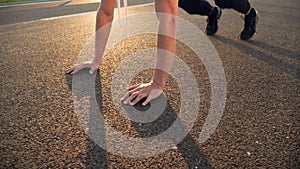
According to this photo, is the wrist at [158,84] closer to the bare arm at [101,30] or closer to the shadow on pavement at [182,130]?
Answer: the shadow on pavement at [182,130]

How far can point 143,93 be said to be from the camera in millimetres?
1676

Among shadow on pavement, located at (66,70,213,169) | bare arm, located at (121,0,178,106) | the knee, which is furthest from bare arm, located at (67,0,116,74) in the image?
the knee

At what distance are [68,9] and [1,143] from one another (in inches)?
173

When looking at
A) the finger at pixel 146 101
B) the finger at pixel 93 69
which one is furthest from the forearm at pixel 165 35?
the finger at pixel 93 69

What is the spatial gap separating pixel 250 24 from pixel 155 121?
203 cm

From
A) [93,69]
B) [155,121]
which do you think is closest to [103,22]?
[93,69]

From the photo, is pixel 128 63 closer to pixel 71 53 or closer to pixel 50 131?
pixel 71 53

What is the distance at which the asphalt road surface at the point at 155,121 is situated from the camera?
119 centimetres

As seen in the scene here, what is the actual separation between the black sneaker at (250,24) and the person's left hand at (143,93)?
172 centimetres

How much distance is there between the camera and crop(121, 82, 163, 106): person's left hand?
1.64 meters

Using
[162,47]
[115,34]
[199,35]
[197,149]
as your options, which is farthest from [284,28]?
[197,149]

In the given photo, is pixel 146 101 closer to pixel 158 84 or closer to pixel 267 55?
pixel 158 84

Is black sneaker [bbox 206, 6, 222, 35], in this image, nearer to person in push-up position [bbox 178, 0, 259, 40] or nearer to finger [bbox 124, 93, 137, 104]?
person in push-up position [bbox 178, 0, 259, 40]

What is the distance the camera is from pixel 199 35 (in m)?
3.23
